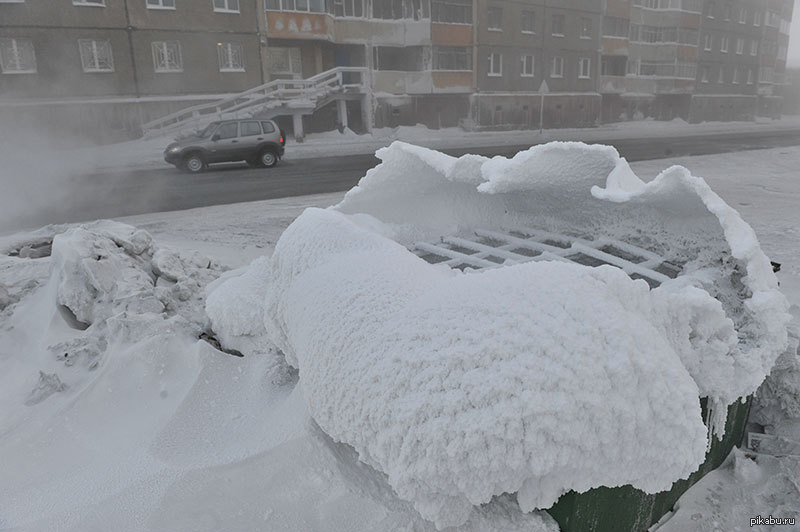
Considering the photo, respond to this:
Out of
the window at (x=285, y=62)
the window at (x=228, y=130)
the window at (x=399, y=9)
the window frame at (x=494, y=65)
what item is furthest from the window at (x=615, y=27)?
the window at (x=228, y=130)

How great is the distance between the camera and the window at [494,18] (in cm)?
2632

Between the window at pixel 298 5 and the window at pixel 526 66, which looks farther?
the window at pixel 526 66

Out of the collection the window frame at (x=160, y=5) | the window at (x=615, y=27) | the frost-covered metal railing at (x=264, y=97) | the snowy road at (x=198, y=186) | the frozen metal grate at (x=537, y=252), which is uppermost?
the window at (x=615, y=27)

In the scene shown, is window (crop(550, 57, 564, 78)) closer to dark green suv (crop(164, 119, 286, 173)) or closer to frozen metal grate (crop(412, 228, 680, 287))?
dark green suv (crop(164, 119, 286, 173))

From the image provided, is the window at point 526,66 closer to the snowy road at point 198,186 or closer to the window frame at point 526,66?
the window frame at point 526,66

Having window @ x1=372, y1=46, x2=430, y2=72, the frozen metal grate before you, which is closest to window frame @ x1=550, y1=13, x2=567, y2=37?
window @ x1=372, y1=46, x2=430, y2=72

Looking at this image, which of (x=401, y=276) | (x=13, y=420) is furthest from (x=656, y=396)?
(x=13, y=420)

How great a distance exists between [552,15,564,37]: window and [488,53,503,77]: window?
13.5ft

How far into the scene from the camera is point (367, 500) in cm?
202

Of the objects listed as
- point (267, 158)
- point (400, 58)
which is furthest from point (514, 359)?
point (400, 58)

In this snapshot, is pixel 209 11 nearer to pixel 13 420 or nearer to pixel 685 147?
pixel 685 147

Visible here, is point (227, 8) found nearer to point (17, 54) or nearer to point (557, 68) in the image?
point (17, 54)

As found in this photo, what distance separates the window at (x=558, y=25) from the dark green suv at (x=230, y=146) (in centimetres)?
1985

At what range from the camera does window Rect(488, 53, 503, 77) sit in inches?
1050
